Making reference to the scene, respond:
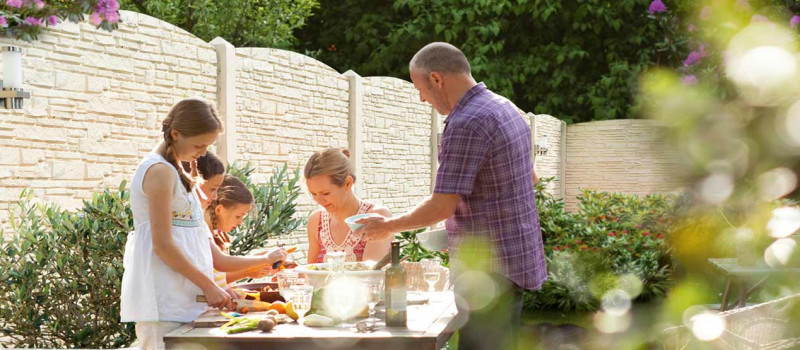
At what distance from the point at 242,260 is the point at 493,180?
0.97 metres

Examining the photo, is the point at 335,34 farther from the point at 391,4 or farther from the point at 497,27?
the point at 497,27

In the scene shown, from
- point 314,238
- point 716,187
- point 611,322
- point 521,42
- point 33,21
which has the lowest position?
point 611,322

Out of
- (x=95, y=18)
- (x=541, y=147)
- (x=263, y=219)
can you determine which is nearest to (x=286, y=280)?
(x=263, y=219)

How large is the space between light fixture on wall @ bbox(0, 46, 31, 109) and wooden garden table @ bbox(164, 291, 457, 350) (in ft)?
9.47

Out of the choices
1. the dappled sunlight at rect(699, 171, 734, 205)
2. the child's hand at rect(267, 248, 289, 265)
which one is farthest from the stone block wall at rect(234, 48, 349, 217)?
the dappled sunlight at rect(699, 171, 734, 205)

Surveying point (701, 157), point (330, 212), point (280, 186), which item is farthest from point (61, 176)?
point (701, 157)

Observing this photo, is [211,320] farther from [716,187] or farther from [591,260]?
[591,260]

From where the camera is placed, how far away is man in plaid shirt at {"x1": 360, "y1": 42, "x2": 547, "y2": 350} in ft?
10.1

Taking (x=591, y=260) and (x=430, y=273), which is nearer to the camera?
(x=430, y=273)

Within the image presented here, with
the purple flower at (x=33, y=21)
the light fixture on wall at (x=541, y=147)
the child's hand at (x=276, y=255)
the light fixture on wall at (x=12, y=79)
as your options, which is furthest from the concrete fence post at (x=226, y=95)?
the light fixture on wall at (x=541, y=147)

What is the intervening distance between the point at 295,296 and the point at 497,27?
15329 millimetres

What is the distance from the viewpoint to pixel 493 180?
3100 mm

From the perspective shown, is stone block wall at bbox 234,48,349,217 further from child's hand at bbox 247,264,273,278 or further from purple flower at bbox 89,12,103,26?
child's hand at bbox 247,264,273,278

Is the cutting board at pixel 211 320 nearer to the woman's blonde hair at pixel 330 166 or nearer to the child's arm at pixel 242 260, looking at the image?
the child's arm at pixel 242 260
